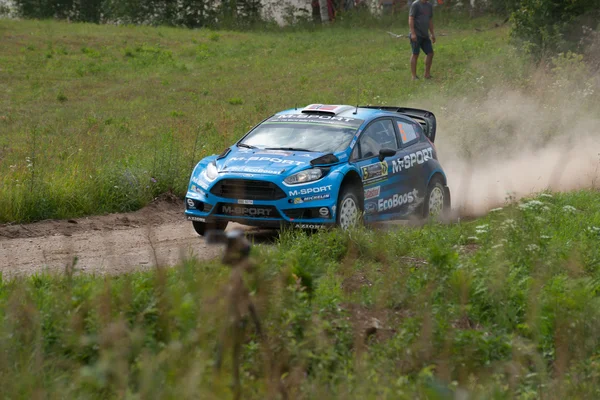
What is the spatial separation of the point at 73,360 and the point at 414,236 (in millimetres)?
5374

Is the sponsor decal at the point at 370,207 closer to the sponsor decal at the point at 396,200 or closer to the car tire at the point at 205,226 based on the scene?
the sponsor decal at the point at 396,200

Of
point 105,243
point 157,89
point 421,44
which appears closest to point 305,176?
point 105,243

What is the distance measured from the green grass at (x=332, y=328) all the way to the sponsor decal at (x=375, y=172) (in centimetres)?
253

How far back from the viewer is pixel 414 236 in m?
10.6

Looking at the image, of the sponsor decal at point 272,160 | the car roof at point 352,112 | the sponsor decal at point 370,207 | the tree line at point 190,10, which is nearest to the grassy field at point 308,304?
the sponsor decal at point 370,207

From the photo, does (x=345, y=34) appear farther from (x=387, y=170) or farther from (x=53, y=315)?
(x=53, y=315)

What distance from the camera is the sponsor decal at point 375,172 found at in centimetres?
1177

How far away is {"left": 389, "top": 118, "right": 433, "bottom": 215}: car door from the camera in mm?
12656

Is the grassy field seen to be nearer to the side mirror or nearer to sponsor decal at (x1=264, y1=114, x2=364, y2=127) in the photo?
the side mirror

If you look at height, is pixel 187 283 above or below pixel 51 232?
above

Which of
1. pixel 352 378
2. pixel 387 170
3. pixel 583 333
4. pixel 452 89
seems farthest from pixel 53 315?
pixel 452 89

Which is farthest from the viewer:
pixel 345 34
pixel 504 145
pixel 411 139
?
pixel 345 34

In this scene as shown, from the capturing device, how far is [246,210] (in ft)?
36.0

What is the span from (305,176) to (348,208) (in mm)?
717
